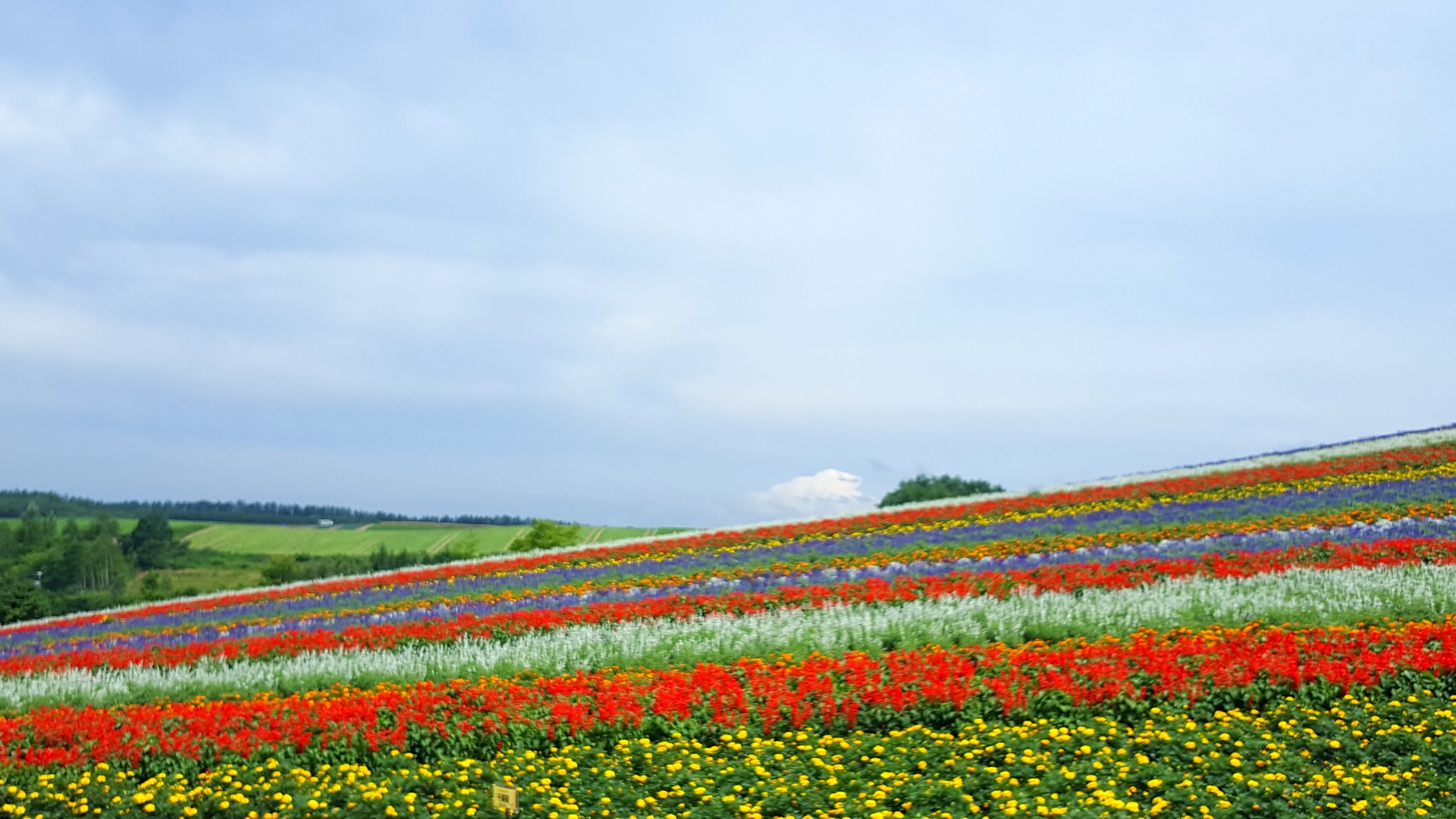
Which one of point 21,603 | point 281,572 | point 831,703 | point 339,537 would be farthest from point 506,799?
point 339,537

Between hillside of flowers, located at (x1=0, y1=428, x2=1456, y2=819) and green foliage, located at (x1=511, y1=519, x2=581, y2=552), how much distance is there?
1876cm

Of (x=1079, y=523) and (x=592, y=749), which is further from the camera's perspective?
(x=1079, y=523)

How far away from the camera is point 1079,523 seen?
20.3m

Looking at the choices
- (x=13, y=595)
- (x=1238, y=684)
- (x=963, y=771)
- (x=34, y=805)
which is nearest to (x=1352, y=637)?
(x=1238, y=684)

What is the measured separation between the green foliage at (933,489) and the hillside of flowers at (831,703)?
25.4m

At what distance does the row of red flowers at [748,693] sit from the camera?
799 centimetres

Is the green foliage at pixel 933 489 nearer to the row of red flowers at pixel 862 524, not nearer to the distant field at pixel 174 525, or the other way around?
the row of red flowers at pixel 862 524

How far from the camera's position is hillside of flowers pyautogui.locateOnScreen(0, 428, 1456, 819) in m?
6.69

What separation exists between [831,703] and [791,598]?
5708 mm

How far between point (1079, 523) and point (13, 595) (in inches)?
1340

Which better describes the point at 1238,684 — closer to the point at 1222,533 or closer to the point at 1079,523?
the point at 1222,533

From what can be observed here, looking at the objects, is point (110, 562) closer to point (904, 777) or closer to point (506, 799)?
point (506, 799)

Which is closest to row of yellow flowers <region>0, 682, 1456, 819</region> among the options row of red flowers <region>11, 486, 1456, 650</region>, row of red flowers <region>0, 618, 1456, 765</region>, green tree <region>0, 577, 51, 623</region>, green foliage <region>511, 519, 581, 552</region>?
row of red flowers <region>0, 618, 1456, 765</region>

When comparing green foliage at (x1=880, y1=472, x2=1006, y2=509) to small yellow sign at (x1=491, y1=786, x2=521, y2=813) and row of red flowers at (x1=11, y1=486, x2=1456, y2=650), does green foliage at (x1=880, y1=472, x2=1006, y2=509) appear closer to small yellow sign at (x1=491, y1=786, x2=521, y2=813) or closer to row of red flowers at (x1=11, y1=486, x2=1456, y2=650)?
row of red flowers at (x1=11, y1=486, x2=1456, y2=650)
